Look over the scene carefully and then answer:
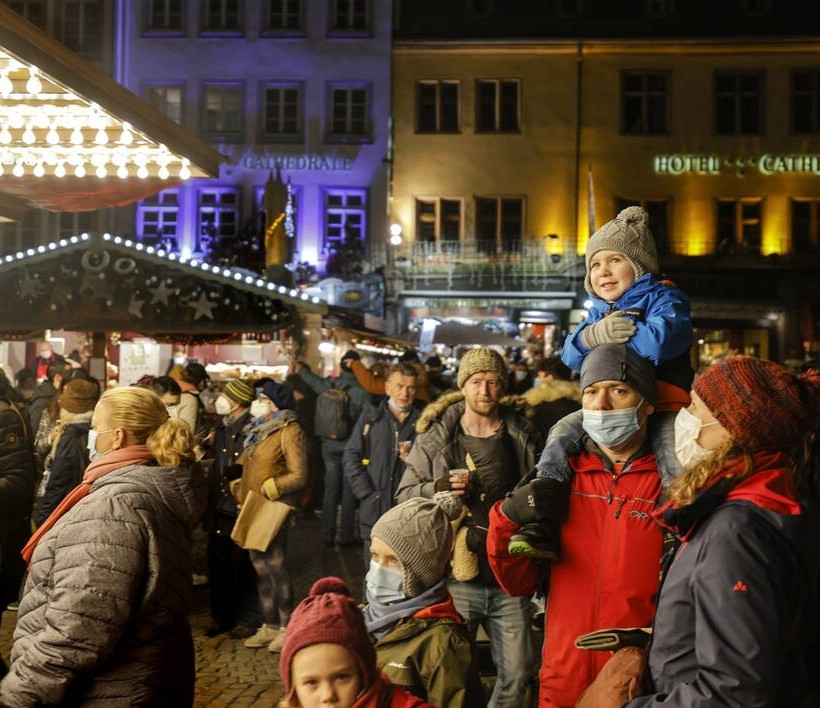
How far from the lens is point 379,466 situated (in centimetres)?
794

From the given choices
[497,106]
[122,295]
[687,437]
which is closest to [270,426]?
[687,437]

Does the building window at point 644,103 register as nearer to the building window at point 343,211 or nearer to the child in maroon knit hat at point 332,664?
the building window at point 343,211

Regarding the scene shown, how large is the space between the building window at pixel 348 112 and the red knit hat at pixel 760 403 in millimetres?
26807

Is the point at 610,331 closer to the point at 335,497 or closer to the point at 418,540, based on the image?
the point at 418,540

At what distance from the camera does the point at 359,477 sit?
7.77 meters

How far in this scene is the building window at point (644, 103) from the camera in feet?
93.9

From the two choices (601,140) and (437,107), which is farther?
(437,107)

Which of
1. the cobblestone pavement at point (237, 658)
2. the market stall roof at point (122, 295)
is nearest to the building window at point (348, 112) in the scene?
the market stall roof at point (122, 295)

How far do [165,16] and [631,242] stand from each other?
93.0 ft

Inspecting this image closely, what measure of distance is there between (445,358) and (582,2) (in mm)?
13001

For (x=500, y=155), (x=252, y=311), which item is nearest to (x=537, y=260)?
(x=500, y=155)

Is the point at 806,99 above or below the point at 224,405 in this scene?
above

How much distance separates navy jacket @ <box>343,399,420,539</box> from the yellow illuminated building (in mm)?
20272

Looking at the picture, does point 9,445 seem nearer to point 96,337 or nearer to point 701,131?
point 96,337
